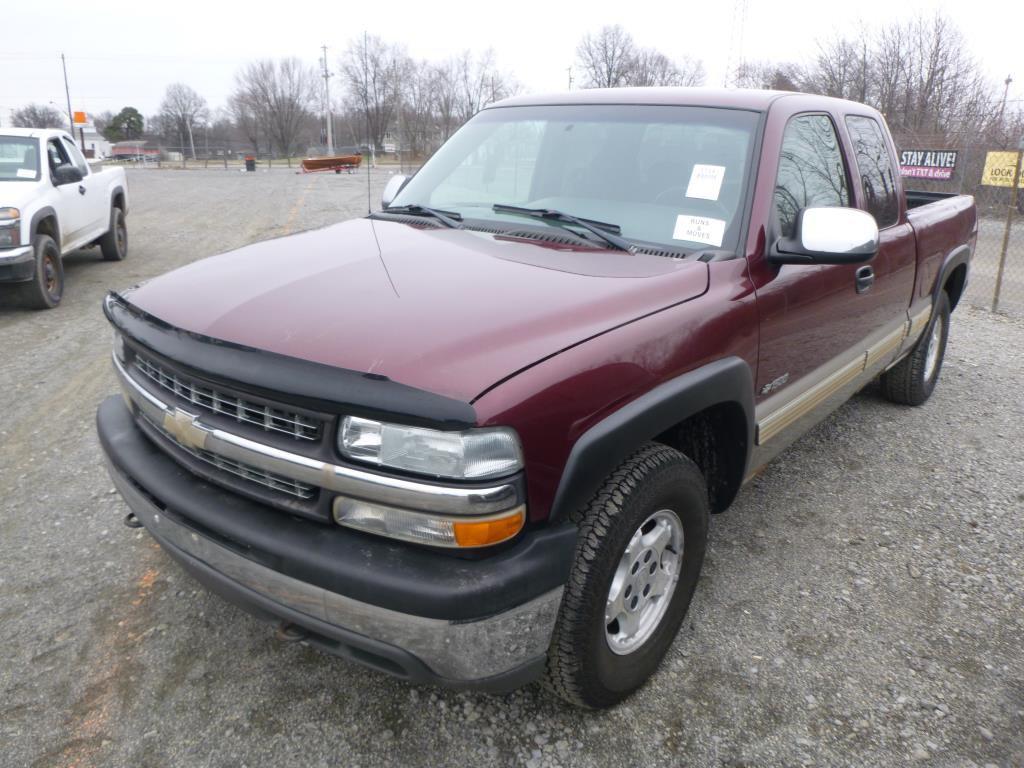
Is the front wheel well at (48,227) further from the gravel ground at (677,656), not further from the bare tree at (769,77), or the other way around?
the bare tree at (769,77)

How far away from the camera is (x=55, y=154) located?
28.2ft

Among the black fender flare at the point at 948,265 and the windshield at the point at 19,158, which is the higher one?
the windshield at the point at 19,158

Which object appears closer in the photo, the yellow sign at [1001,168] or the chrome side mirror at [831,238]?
the chrome side mirror at [831,238]

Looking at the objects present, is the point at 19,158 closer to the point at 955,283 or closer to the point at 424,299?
the point at 424,299

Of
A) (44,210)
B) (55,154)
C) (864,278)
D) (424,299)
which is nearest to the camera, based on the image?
(424,299)

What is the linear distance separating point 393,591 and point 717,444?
57.6 inches

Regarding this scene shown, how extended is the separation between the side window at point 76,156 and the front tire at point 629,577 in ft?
29.2

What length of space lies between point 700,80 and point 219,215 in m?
62.6

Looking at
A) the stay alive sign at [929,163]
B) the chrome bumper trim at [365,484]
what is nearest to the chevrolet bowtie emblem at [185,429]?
the chrome bumper trim at [365,484]

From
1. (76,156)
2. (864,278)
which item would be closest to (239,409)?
(864,278)

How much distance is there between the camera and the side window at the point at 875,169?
12.0ft

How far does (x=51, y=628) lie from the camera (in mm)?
2756

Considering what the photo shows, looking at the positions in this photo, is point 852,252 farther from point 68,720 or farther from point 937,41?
point 937,41

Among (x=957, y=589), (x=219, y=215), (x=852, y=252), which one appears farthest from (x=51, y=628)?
(x=219, y=215)
